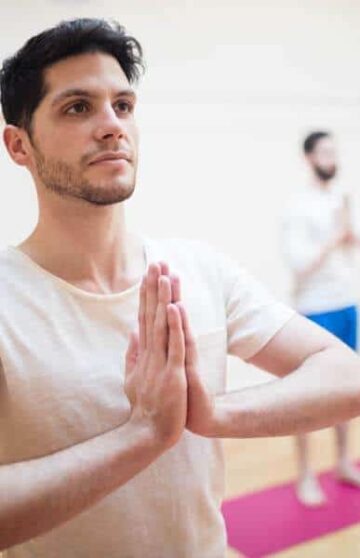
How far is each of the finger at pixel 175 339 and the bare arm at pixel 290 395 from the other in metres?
0.02

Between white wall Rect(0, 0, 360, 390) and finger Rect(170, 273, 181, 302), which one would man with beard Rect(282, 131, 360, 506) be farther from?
finger Rect(170, 273, 181, 302)

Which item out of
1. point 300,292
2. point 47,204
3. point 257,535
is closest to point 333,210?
point 300,292

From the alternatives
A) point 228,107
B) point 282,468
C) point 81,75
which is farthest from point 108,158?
point 228,107

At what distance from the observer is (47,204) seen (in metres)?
1.17

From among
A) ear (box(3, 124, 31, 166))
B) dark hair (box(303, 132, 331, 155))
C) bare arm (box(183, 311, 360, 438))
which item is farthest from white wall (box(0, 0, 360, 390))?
bare arm (box(183, 311, 360, 438))

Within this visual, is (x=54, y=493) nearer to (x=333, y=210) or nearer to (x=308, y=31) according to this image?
Result: (x=333, y=210)

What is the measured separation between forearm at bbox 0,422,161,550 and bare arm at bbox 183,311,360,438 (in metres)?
0.12

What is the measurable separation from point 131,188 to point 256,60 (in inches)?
127

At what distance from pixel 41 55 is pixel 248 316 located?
0.58m

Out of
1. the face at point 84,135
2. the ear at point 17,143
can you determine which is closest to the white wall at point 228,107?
the ear at point 17,143

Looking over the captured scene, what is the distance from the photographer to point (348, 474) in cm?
304

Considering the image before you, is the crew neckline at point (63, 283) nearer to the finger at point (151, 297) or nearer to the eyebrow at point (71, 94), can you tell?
the finger at point (151, 297)

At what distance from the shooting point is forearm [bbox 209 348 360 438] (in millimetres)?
1055

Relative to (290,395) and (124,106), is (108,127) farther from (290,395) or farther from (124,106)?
(290,395)
